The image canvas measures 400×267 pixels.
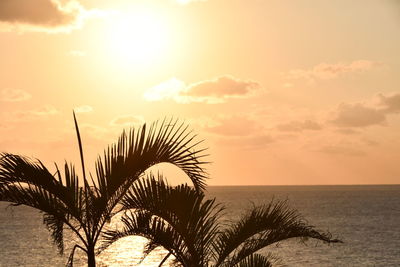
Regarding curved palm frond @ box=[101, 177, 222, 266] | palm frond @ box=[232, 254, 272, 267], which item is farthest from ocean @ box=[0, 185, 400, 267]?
curved palm frond @ box=[101, 177, 222, 266]

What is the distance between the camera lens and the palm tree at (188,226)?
7672mm

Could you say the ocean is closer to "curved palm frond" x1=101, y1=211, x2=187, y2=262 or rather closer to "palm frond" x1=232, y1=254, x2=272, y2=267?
"palm frond" x1=232, y1=254, x2=272, y2=267

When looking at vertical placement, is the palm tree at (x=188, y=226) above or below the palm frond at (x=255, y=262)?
above

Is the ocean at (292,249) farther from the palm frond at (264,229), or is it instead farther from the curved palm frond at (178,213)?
the curved palm frond at (178,213)

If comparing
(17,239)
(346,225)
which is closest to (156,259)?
(17,239)

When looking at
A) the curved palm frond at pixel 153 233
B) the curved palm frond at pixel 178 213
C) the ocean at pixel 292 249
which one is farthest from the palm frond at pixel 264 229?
the ocean at pixel 292 249

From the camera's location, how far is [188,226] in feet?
26.1

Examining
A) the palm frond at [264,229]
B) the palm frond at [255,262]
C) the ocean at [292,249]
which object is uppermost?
the palm frond at [264,229]

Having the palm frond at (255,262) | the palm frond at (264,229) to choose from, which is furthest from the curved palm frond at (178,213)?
the palm frond at (255,262)

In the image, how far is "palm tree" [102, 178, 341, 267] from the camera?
25.2 ft

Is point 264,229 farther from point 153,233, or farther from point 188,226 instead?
point 153,233

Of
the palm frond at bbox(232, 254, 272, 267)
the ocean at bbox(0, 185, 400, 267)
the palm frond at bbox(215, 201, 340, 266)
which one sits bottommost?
the ocean at bbox(0, 185, 400, 267)

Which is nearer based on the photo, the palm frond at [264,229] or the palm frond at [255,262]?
the palm frond at [264,229]

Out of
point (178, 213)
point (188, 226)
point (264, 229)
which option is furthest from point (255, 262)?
point (178, 213)
